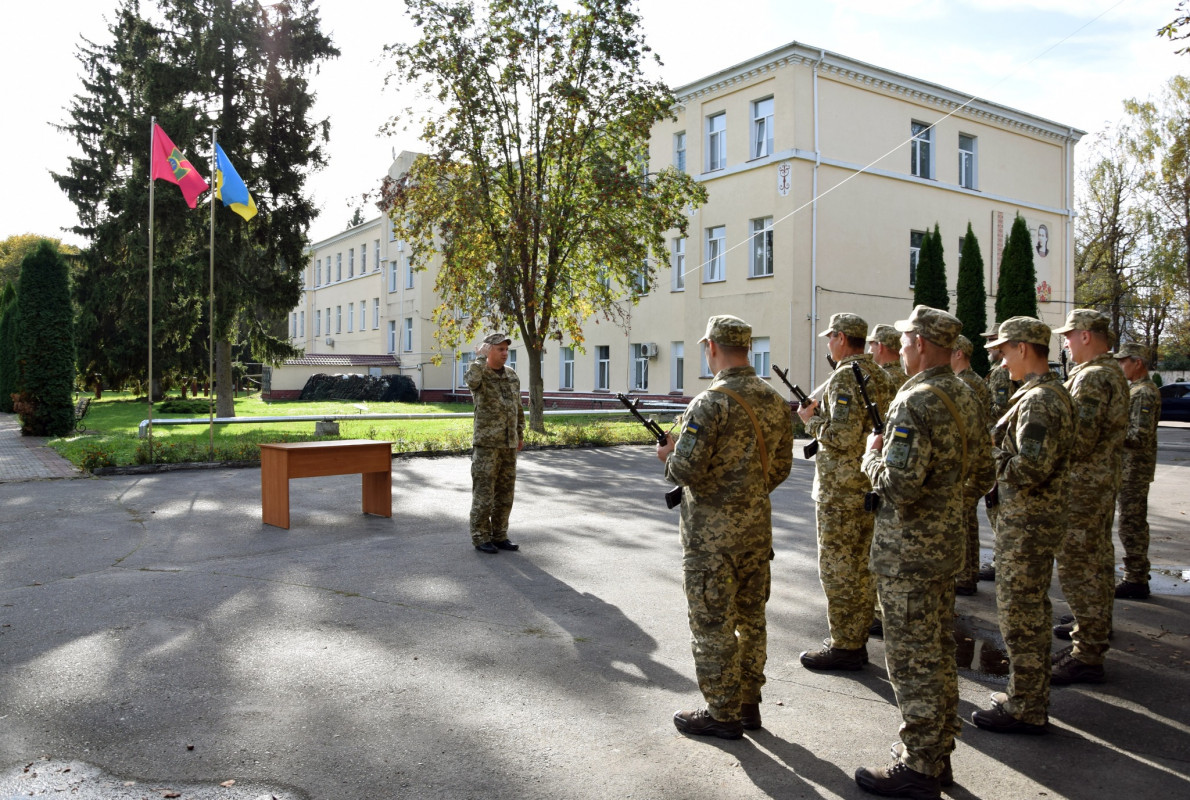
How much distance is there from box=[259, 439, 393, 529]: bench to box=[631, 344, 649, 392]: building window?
22.2 metres

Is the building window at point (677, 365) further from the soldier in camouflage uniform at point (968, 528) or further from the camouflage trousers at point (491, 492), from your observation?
the soldier in camouflage uniform at point (968, 528)

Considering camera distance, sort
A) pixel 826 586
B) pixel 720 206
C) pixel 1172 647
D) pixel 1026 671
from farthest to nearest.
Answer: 1. pixel 720 206
2. pixel 1172 647
3. pixel 826 586
4. pixel 1026 671

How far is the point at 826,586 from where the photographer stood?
17.6ft

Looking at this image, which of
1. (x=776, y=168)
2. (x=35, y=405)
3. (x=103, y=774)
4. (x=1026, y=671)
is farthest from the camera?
(x=776, y=168)

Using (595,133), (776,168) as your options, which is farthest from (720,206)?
(595,133)

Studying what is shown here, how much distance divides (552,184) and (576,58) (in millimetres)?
3084

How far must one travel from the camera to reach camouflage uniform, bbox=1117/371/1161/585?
272 inches

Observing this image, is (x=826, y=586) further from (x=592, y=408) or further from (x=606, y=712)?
(x=592, y=408)

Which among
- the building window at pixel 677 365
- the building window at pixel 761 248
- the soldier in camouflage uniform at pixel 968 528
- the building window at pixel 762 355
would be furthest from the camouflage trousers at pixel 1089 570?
the building window at pixel 677 365

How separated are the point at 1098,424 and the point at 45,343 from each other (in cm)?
2171

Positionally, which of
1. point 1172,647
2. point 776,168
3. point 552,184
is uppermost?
point 776,168

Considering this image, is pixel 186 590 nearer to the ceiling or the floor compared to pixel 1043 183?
nearer to the floor

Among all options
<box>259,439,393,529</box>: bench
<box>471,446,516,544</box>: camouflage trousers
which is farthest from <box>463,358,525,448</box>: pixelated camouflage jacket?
<box>259,439,393,529</box>: bench

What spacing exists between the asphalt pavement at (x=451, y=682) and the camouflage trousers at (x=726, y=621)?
27 cm
